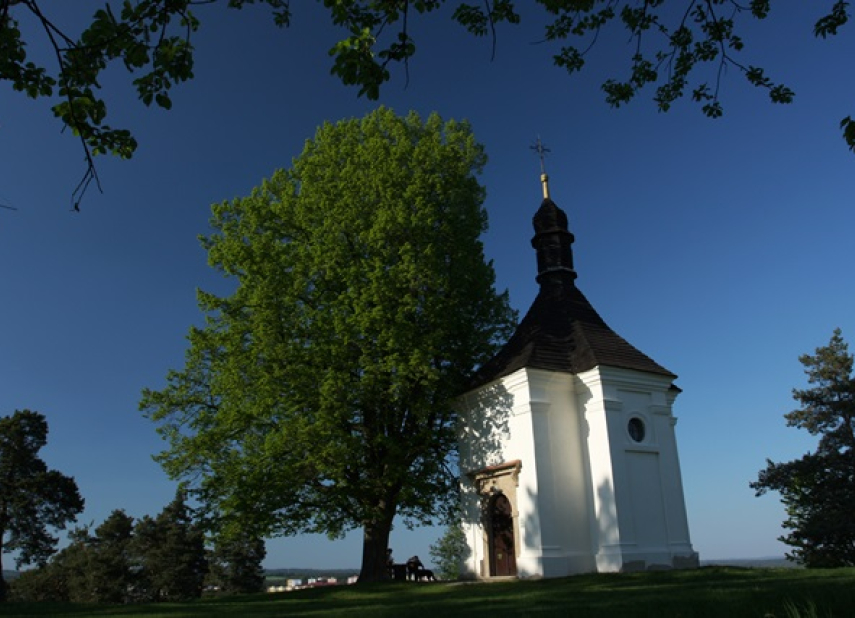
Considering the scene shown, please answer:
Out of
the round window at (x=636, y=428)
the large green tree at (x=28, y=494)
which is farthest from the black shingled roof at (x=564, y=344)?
the large green tree at (x=28, y=494)

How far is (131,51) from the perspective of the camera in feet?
16.7

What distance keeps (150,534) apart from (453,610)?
3793 centimetres

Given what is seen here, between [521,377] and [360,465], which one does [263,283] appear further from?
[521,377]

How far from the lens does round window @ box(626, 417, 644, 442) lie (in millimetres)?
18625

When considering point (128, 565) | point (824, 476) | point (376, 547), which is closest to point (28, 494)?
point (128, 565)

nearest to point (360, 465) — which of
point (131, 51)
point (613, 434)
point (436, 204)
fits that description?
point (613, 434)

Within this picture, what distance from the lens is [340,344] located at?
19.0 m

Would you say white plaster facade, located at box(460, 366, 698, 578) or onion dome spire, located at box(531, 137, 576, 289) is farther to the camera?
onion dome spire, located at box(531, 137, 576, 289)

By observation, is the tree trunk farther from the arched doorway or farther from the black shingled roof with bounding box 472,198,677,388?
the black shingled roof with bounding box 472,198,677,388

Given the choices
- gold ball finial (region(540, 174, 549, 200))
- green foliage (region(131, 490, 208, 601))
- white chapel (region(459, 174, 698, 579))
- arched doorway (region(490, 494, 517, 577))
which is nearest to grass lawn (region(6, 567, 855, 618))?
white chapel (region(459, 174, 698, 579))

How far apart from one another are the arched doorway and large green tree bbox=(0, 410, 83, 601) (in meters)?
25.2

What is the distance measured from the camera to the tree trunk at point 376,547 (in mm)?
19391

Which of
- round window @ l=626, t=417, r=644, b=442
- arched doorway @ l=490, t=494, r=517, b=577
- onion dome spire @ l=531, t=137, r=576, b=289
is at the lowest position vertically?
arched doorway @ l=490, t=494, r=517, b=577

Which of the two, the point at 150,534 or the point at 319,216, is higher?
the point at 319,216
